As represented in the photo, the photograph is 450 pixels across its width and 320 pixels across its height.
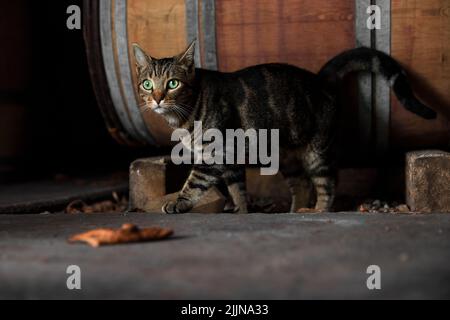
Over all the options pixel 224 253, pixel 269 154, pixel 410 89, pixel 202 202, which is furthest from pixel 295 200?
pixel 224 253

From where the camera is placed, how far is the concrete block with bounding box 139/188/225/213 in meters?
2.90

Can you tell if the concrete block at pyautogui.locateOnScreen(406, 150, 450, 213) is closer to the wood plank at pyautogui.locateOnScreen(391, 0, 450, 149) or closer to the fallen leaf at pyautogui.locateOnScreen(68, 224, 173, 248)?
the wood plank at pyautogui.locateOnScreen(391, 0, 450, 149)

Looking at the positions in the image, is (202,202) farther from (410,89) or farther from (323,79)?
(410,89)

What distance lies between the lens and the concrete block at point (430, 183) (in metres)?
2.80

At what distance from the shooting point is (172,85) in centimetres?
284

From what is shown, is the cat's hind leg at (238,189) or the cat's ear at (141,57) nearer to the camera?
the cat's ear at (141,57)

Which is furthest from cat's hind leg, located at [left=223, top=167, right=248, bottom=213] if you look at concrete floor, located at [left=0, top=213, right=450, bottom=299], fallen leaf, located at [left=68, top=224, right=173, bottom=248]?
fallen leaf, located at [left=68, top=224, right=173, bottom=248]

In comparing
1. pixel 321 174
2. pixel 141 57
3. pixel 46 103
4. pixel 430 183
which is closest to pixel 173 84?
pixel 141 57

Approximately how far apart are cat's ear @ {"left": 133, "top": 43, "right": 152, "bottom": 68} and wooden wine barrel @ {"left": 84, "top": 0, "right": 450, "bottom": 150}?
242 mm

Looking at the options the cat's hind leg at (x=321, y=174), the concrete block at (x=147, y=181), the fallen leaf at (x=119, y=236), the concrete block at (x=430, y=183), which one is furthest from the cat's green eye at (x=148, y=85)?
the concrete block at (x=430, y=183)

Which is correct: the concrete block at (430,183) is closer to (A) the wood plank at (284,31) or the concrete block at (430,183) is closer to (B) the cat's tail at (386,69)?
(B) the cat's tail at (386,69)

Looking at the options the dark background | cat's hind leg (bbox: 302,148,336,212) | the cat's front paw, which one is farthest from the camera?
the dark background

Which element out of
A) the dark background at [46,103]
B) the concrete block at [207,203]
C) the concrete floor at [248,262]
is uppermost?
the dark background at [46,103]

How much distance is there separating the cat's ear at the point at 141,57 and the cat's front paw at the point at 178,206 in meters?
0.62
